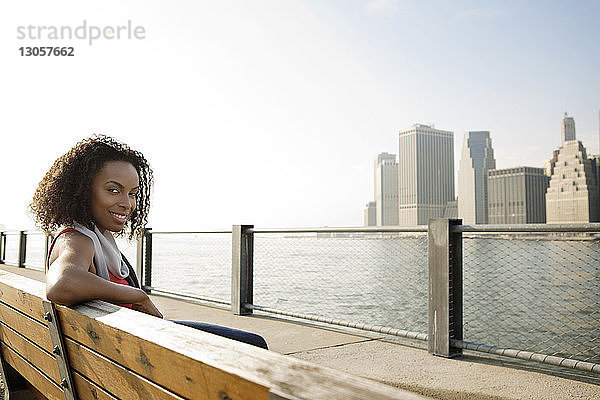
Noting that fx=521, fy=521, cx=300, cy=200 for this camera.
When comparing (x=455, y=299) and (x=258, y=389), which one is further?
(x=455, y=299)

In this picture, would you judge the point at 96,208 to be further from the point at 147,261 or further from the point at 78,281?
the point at 147,261

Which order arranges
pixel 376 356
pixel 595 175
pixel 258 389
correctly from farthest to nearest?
pixel 595 175
pixel 376 356
pixel 258 389

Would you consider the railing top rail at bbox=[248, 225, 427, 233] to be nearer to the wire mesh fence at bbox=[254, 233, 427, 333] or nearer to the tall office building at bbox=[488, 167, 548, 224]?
the wire mesh fence at bbox=[254, 233, 427, 333]

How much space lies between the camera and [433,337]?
4.20 m

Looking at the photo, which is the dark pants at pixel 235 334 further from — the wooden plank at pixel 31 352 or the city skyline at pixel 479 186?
the city skyline at pixel 479 186

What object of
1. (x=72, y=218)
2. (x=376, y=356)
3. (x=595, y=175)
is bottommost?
(x=376, y=356)

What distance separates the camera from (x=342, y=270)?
736 cm

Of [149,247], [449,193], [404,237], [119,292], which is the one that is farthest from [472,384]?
[449,193]

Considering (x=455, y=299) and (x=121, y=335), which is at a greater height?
(x=121, y=335)

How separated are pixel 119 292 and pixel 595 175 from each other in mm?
151959

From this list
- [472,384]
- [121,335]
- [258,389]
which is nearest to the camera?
[258,389]

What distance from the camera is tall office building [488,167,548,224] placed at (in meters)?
123

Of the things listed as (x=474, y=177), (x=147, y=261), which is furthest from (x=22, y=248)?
(x=474, y=177)

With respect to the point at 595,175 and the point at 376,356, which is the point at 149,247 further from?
Result: the point at 595,175
